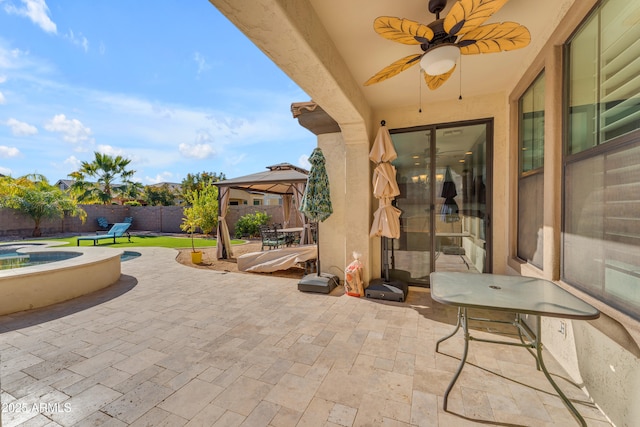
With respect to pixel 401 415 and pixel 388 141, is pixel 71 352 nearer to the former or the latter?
pixel 401 415

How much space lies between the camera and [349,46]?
270cm

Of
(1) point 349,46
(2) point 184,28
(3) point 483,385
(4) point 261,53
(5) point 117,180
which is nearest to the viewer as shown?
(3) point 483,385

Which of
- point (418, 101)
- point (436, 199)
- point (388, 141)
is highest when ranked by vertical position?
point (418, 101)

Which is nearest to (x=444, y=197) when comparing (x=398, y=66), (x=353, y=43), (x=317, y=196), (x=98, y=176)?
(x=317, y=196)

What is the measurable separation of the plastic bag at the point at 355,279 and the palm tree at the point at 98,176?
2128cm

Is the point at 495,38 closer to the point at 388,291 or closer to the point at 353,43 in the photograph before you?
the point at 353,43

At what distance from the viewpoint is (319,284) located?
165 inches

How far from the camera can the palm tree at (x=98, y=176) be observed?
1744cm

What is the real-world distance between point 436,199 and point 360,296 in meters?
2.07

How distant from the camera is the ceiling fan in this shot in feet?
5.97

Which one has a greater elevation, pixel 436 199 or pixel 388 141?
pixel 388 141

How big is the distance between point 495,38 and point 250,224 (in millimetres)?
11576

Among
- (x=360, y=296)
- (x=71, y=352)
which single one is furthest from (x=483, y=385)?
(x=71, y=352)

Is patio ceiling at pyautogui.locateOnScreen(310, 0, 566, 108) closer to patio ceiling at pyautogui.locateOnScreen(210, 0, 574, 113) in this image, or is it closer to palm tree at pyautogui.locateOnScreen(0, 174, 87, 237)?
patio ceiling at pyautogui.locateOnScreen(210, 0, 574, 113)
